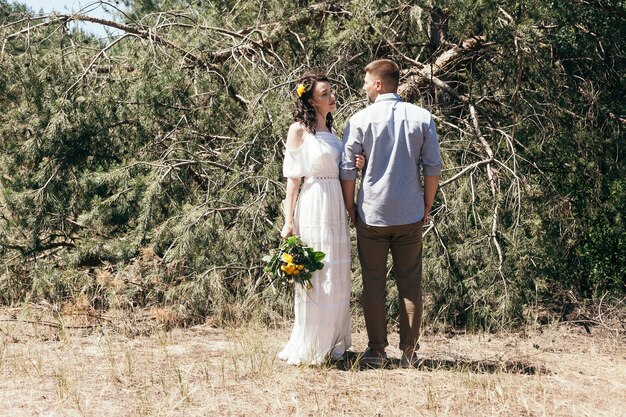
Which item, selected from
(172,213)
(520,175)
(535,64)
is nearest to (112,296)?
(172,213)

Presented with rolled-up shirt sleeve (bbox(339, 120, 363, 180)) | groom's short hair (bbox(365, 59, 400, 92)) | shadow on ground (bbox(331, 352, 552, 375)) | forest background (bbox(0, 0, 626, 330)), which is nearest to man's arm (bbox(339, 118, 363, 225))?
rolled-up shirt sleeve (bbox(339, 120, 363, 180))

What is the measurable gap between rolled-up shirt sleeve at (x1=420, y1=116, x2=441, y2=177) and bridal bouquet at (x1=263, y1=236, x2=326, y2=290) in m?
0.71

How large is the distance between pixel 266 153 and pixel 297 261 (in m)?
1.62

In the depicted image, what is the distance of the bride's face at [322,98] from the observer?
14.6 ft

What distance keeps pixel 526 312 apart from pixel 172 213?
2.53 metres

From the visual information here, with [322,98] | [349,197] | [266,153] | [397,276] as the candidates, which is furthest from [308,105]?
[266,153]

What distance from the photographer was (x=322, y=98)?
4453 millimetres

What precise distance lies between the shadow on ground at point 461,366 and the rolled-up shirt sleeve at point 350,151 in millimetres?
962

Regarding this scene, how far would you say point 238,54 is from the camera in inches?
249

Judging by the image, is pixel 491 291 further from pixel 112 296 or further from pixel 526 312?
pixel 112 296

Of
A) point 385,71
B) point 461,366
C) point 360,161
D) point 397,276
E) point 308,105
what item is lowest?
point 461,366

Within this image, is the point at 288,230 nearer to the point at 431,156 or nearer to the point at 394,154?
the point at 394,154

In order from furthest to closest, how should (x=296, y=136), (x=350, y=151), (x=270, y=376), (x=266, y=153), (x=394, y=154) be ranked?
1. (x=266, y=153)
2. (x=296, y=136)
3. (x=350, y=151)
4. (x=394, y=154)
5. (x=270, y=376)

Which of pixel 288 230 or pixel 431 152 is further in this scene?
pixel 288 230
